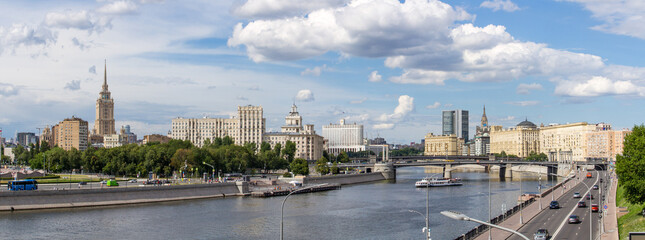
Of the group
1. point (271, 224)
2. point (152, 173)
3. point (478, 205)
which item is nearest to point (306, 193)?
point (152, 173)

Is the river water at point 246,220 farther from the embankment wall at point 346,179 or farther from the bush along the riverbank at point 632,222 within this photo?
the embankment wall at point 346,179

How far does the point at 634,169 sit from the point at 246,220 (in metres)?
44.5

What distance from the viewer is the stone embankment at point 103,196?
3243 inches

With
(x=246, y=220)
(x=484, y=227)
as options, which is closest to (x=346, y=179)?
(x=246, y=220)

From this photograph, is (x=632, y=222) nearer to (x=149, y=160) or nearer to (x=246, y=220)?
(x=246, y=220)

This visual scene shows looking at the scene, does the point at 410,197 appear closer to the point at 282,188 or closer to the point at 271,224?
the point at 282,188

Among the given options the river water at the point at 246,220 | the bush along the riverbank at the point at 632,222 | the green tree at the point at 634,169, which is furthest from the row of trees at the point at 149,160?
the bush along the riverbank at the point at 632,222

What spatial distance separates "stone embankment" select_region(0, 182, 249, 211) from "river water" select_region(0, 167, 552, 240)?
244cm

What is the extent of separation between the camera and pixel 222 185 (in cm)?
11381

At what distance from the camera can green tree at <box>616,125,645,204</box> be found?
63.6 m

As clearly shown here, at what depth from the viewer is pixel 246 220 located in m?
78.1

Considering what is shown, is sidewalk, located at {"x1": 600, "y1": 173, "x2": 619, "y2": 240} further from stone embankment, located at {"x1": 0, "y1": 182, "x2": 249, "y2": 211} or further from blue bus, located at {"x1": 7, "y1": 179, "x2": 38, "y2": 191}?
blue bus, located at {"x1": 7, "y1": 179, "x2": 38, "y2": 191}

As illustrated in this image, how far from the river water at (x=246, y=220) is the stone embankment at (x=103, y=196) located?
8.00 feet

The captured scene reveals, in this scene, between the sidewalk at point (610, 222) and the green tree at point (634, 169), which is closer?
the sidewalk at point (610, 222)
